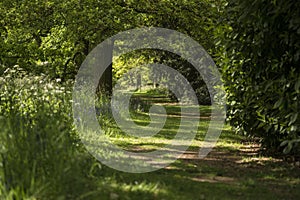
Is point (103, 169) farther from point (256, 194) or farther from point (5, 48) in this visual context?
point (5, 48)

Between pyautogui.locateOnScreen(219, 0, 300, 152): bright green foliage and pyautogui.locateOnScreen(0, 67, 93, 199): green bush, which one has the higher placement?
pyautogui.locateOnScreen(219, 0, 300, 152): bright green foliage

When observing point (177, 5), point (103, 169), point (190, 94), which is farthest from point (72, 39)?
point (103, 169)

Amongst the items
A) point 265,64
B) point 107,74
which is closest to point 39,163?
point 265,64

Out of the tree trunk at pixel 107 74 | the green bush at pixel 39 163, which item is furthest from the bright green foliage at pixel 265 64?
the tree trunk at pixel 107 74

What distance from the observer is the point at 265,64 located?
280 inches

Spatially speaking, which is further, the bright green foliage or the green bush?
the bright green foliage

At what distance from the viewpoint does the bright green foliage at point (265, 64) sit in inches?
244

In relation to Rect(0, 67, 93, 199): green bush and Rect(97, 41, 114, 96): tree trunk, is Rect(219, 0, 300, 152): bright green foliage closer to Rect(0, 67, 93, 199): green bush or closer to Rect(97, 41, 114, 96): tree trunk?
Rect(0, 67, 93, 199): green bush

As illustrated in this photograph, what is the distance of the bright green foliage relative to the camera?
6.20 metres

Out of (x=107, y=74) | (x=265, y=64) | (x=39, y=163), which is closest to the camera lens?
(x=39, y=163)

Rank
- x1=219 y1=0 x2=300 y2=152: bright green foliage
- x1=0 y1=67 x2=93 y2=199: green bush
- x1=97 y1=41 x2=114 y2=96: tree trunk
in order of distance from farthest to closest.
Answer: x1=97 y1=41 x2=114 y2=96: tree trunk → x1=219 y1=0 x2=300 y2=152: bright green foliage → x1=0 y1=67 x2=93 y2=199: green bush

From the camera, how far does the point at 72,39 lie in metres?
17.3

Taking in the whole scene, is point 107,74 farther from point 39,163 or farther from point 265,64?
point 39,163

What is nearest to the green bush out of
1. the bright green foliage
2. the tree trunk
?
the bright green foliage
